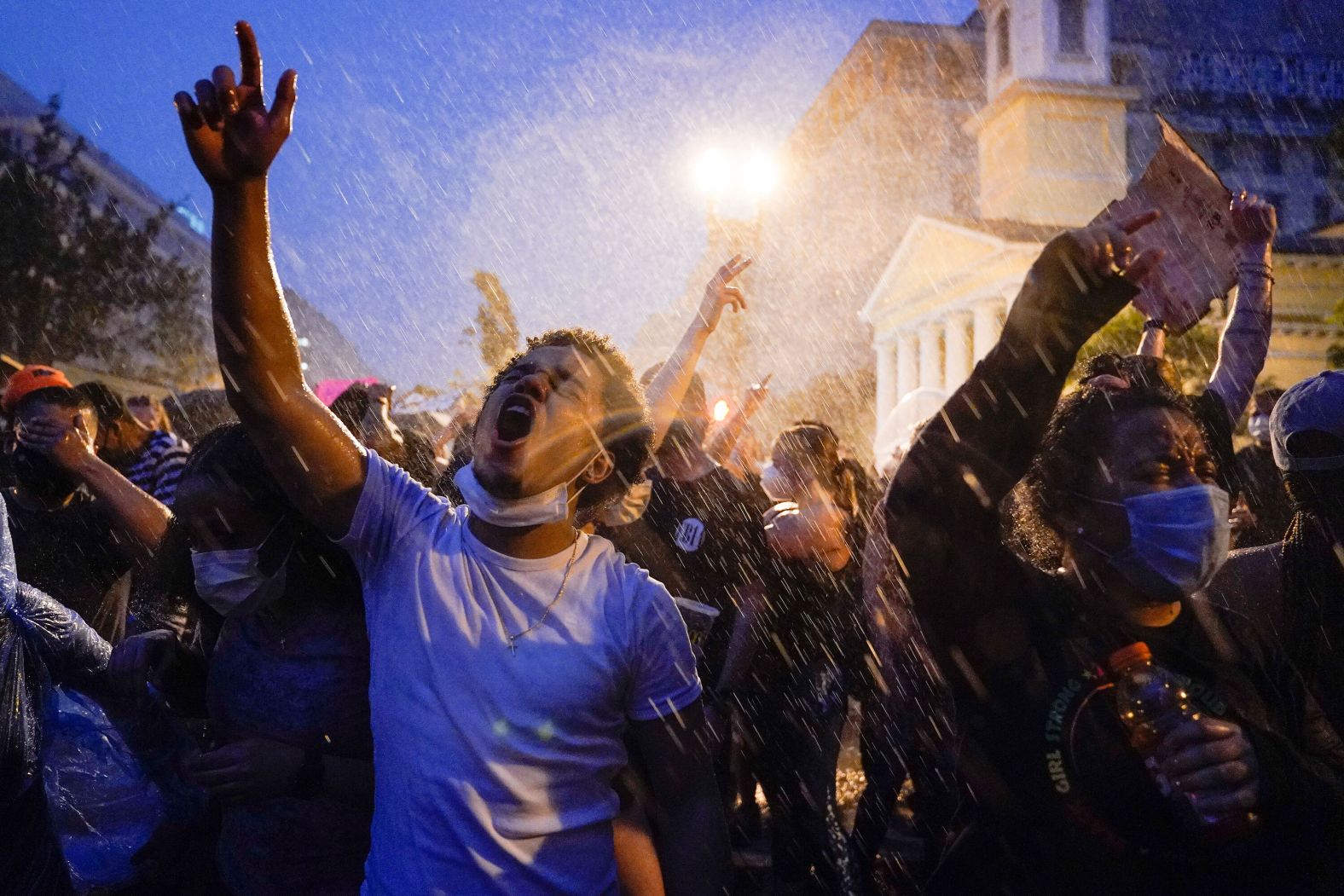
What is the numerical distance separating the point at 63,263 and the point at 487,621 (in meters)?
24.8

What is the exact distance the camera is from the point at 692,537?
4.30m

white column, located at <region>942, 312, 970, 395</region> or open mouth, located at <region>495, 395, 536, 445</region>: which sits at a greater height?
white column, located at <region>942, 312, 970, 395</region>

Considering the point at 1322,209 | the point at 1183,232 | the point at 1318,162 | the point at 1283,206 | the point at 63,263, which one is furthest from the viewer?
the point at 1318,162

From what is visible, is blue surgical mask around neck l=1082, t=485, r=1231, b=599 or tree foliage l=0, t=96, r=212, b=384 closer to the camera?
blue surgical mask around neck l=1082, t=485, r=1231, b=599

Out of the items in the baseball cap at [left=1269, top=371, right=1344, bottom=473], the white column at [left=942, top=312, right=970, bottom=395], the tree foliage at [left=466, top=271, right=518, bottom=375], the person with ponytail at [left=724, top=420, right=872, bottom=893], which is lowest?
the person with ponytail at [left=724, top=420, right=872, bottom=893]

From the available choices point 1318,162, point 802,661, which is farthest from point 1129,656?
point 1318,162

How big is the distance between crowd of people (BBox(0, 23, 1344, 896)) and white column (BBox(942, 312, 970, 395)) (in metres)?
33.2

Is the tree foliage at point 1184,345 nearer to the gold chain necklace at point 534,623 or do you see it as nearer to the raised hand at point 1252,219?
the raised hand at point 1252,219

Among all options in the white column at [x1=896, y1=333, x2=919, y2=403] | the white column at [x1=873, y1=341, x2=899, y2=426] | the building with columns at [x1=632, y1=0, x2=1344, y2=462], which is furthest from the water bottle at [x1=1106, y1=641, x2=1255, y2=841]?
the white column at [x1=873, y1=341, x2=899, y2=426]

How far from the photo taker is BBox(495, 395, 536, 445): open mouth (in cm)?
199

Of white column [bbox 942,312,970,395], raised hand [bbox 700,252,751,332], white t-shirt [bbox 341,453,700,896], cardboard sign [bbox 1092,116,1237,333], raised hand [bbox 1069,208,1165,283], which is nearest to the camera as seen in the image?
raised hand [bbox 1069,208,1165,283]

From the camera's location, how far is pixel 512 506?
1.96m

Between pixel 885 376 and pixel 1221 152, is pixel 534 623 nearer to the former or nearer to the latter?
pixel 885 376

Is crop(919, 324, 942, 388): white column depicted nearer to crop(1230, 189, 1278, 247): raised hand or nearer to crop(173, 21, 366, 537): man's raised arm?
crop(1230, 189, 1278, 247): raised hand
